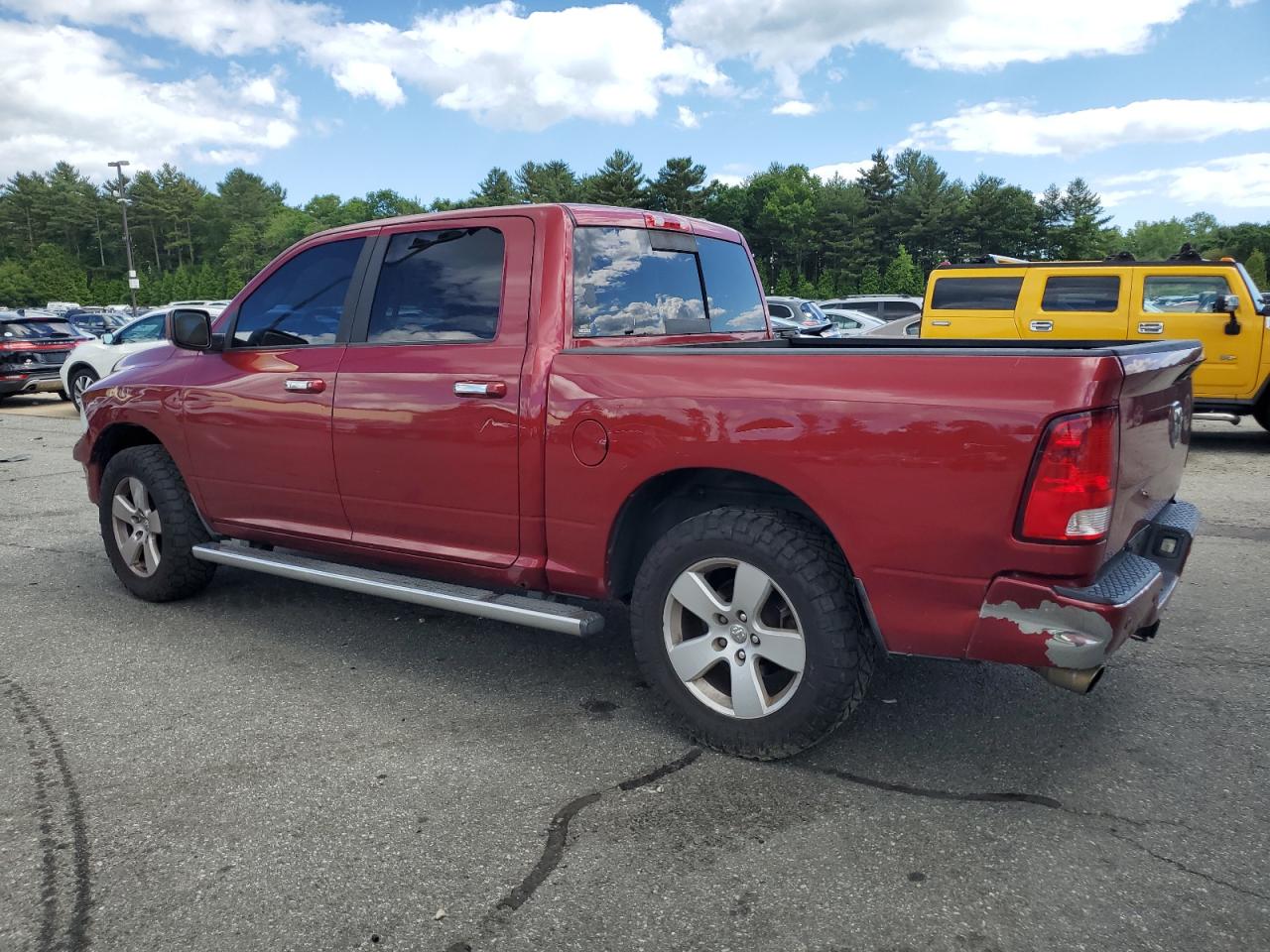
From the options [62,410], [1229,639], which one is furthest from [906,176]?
[1229,639]

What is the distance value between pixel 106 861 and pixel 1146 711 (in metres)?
3.48

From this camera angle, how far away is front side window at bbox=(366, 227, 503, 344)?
367 cm

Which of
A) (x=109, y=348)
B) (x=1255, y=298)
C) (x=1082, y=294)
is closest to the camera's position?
(x=1255, y=298)

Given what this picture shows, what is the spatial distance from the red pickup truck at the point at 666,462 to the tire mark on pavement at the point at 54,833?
42.4 inches

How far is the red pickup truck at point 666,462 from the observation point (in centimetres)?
259

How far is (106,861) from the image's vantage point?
2.64 metres

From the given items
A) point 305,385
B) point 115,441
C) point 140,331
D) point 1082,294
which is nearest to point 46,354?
point 140,331

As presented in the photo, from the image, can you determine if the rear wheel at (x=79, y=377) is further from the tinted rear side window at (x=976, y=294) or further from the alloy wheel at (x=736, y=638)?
the alloy wheel at (x=736, y=638)

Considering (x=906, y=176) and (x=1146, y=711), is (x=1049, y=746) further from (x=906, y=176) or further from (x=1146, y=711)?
(x=906, y=176)

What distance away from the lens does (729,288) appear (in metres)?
4.47

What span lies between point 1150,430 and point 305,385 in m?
3.22

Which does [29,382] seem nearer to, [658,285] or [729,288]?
[729,288]

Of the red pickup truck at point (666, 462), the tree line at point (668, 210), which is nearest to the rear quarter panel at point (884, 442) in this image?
the red pickup truck at point (666, 462)

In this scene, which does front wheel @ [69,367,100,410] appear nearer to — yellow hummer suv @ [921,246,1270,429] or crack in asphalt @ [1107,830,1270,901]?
Answer: yellow hummer suv @ [921,246,1270,429]
